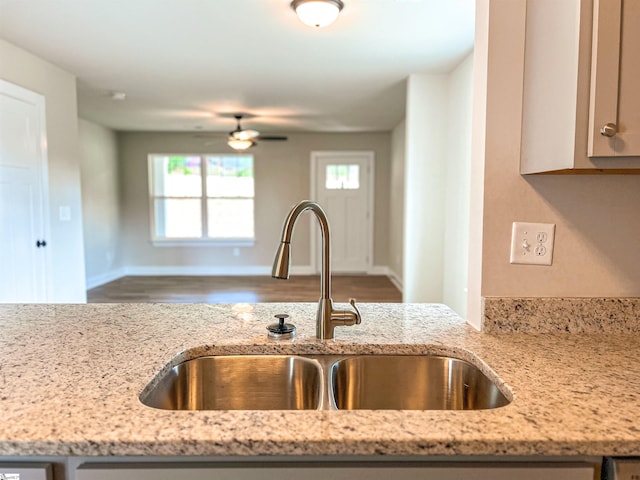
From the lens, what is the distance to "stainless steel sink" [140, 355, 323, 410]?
106cm

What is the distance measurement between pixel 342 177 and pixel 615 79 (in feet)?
21.2

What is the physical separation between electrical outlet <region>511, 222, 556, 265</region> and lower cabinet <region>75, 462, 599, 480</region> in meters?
0.61

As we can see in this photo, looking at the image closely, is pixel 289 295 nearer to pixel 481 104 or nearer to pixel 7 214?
pixel 7 214

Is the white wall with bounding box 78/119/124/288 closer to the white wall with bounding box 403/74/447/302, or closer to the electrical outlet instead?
the white wall with bounding box 403/74/447/302

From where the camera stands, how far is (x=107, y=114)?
5660 mm

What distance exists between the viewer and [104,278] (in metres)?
6.62

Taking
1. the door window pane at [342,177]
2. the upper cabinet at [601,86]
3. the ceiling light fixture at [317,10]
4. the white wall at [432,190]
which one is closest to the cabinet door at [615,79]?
the upper cabinet at [601,86]

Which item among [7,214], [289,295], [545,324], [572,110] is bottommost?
[289,295]

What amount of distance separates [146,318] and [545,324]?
1.18m

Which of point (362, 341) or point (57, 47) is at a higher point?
point (57, 47)

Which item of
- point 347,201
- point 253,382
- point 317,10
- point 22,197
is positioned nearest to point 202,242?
point 347,201

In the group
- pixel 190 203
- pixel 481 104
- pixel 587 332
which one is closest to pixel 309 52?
pixel 481 104

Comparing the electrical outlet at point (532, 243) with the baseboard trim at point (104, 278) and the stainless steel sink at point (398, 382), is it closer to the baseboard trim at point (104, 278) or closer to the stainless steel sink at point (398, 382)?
the stainless steel sink at point (398, 382)

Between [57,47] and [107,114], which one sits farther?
[107,114]
